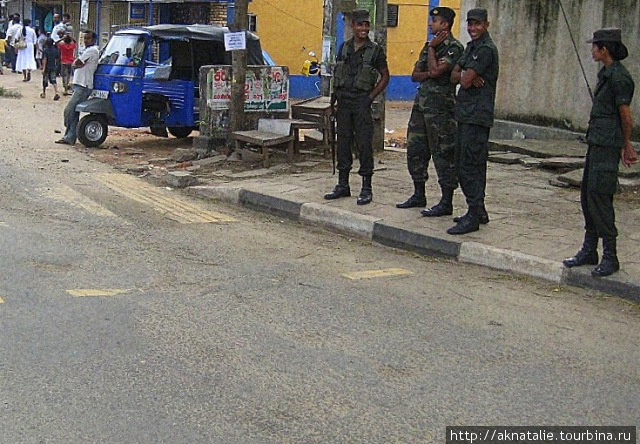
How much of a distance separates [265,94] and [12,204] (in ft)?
16.3

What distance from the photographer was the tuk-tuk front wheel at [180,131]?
15125 mm

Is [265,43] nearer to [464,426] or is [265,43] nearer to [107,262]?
[107,262]

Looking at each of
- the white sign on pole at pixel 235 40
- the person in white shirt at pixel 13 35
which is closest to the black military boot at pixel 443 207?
the white sign on pole at pixel 235 40

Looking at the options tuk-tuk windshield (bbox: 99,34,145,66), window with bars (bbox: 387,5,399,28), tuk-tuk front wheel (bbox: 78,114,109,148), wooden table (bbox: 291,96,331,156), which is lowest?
tuk-tuk front wheel (bbox: 78,114,109,148)

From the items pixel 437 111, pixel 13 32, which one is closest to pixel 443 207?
pixel 437 111

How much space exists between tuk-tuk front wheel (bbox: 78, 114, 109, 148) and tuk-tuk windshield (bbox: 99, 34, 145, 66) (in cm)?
92

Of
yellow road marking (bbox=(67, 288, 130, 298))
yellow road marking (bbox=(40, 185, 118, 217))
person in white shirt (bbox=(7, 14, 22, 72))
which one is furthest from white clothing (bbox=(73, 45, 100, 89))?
person in white shirt (bbox=(7, 14, 22, 72))

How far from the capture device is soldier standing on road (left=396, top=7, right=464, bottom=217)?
8133 mm

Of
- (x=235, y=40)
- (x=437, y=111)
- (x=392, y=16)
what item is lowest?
(x=437, y=111)

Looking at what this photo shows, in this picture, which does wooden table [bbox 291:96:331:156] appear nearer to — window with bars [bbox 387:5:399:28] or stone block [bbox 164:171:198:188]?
stone block [bbox 164:171:198:188]

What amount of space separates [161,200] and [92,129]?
479 cm

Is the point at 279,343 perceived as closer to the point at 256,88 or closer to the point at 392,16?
the point at 256,88

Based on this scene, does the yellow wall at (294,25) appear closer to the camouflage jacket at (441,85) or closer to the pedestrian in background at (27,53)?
the pedestrian in background at (27,53)

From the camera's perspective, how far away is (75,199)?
9.80m
